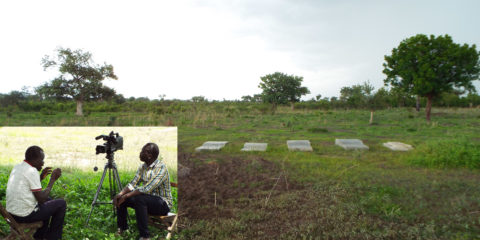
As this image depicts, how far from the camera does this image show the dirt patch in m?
3.83

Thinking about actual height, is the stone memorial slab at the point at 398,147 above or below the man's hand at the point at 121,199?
below

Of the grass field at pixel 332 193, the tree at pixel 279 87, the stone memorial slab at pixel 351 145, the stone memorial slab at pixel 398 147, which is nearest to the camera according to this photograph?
the grass field at pixel 332 193

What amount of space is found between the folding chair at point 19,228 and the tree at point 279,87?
18.4 m

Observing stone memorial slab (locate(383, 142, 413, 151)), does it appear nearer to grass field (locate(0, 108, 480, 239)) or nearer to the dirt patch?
grass field (locate(0, 108, 480, 239))

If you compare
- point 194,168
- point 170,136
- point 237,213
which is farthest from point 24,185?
point 194,168

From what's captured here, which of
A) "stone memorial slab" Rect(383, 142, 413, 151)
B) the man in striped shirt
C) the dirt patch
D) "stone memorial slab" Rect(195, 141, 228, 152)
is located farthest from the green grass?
"stone memorial slab" Rect(383, 142, 413, 151)

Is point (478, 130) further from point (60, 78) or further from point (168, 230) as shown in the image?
point (60, 78)

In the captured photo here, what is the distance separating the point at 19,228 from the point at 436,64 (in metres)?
14.8

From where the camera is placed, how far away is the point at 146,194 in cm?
260

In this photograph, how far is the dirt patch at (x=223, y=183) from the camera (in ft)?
12.6

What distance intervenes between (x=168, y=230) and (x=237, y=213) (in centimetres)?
110

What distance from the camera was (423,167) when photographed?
571 cm

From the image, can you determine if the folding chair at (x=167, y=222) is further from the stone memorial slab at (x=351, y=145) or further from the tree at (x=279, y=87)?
the tree at (x=279, y=87)

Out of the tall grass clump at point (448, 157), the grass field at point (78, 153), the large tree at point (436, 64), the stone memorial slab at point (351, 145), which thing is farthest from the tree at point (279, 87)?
the grass field at point (78, 153)
